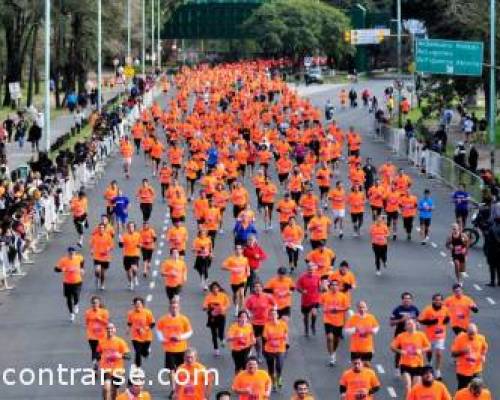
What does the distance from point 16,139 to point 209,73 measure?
37945 millimetres

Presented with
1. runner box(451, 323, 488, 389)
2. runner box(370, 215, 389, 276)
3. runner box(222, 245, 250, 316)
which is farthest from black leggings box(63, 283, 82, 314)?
runner box(451, 323, 488, 389)

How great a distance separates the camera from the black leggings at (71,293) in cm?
2370

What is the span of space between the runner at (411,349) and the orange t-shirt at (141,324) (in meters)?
3.37

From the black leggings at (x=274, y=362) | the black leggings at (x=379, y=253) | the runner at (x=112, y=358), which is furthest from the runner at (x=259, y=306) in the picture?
the black leggings at (x=379, y=253)

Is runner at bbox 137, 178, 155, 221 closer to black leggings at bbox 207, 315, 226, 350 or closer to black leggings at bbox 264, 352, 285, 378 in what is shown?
black leggings at bbox 207, 315, 226, 350

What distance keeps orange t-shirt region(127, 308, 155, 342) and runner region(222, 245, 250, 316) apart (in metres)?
3.77

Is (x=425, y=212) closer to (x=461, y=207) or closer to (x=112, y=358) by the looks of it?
(x=461, y=207)

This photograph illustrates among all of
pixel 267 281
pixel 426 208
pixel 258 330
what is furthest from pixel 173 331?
pixel 426 208

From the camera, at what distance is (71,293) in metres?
23.8

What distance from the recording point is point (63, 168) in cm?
3909

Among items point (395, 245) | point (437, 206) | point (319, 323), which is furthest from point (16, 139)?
point (319, 323)

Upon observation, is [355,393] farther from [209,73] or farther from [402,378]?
[209,73]

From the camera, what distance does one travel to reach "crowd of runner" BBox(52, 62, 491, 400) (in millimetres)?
18109

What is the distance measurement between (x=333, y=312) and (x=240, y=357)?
2032mm
